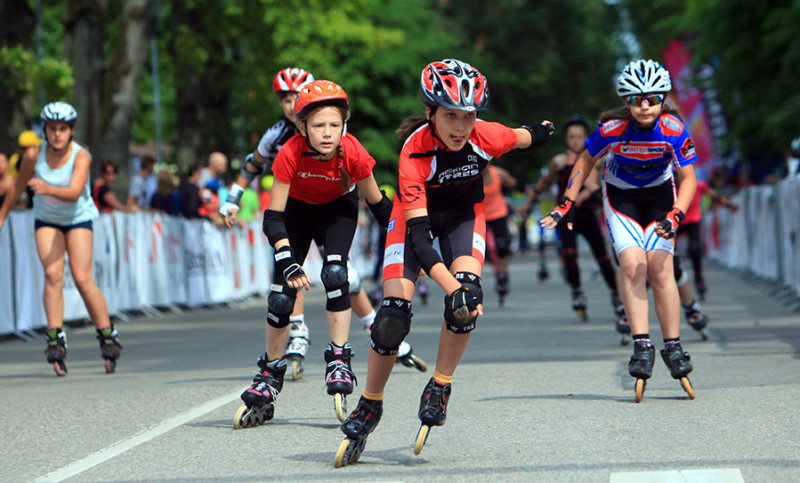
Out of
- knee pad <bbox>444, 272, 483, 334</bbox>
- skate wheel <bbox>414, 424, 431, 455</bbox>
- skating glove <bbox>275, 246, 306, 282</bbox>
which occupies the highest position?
skating glove <bbox>275, 246, 306, 282</bbox>

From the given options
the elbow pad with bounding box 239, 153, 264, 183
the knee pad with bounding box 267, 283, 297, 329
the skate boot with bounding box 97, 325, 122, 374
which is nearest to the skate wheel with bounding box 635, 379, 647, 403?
the knee pad with bounding box 267, 283, 297, 329

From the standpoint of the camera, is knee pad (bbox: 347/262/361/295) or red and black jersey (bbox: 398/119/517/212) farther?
knee pad (bbox: 347/262/361/295)

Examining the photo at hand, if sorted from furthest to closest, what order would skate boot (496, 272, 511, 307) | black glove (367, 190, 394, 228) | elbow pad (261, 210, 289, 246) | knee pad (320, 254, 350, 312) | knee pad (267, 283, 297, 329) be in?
skate boot (496, 272, 511, 307) → knee pad (267, 283, 297, 329) → black glove (367, 190, 394, 228) → knee pad (320, 254, 350, 312) → elbow pad (261, 210, 289, 246)

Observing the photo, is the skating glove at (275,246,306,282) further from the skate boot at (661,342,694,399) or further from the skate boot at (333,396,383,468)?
the skate boot at (661,342,694,399)

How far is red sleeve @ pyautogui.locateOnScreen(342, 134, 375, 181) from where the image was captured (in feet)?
24.7

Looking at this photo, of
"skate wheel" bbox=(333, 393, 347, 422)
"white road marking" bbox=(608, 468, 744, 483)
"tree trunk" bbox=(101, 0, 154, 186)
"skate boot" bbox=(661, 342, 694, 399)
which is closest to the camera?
"white road marking" bbox=(608, 468, 744, 483)

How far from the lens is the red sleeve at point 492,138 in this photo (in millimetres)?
6762

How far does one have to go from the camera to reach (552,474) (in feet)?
19.2

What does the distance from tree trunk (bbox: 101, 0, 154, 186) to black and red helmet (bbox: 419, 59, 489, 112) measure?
55.0 ft

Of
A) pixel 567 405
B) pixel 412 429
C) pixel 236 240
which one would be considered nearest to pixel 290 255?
pixel 412 429

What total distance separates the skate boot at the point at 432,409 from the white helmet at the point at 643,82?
302 centimetres

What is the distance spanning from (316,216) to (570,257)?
22.2ft

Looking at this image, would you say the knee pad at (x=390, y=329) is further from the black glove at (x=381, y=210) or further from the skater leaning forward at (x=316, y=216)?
the black glove at (x=381, y=210)

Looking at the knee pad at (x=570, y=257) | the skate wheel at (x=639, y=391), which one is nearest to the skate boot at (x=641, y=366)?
the skate wheel at (x=639, y=391)
